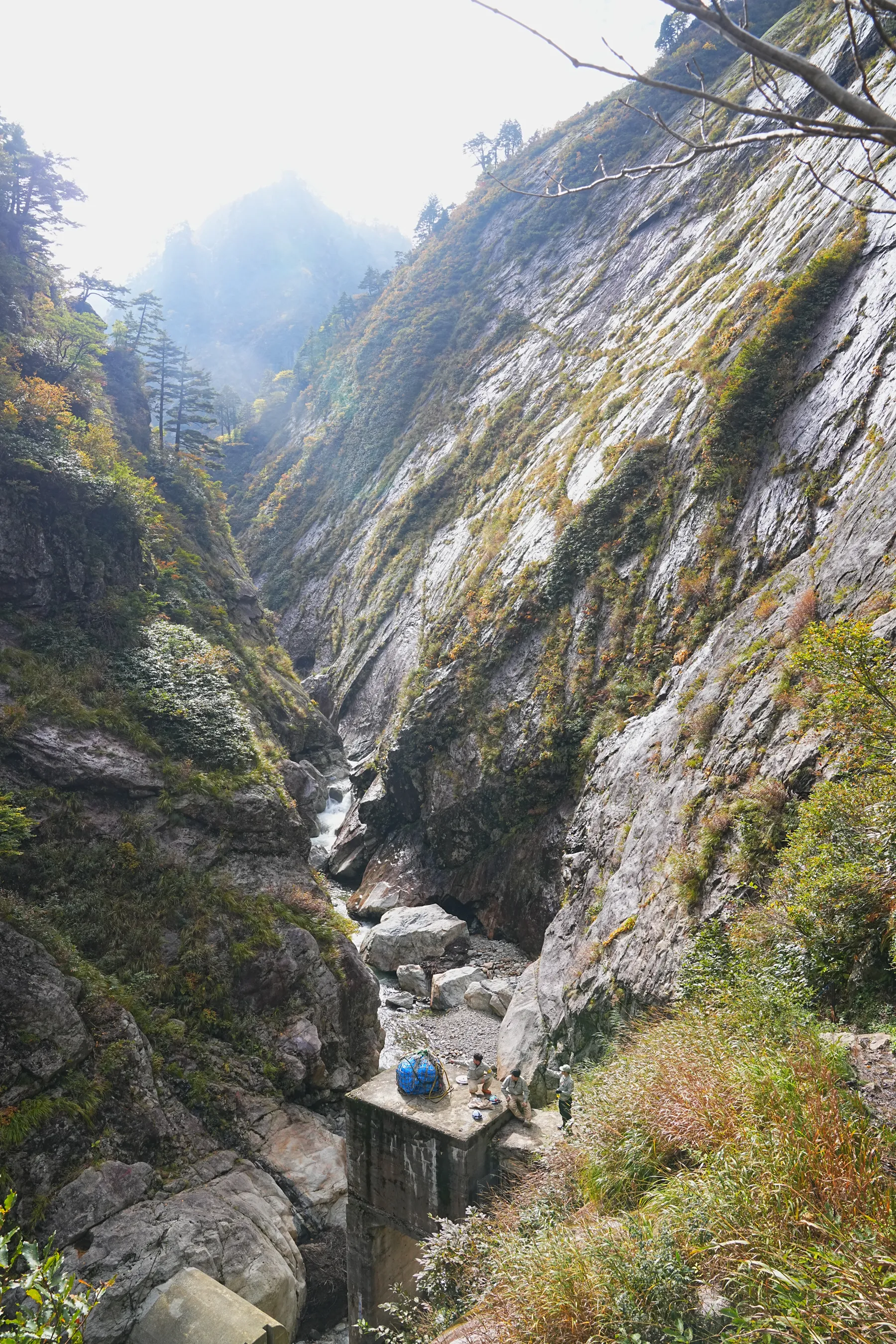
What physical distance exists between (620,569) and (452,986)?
1371 cm

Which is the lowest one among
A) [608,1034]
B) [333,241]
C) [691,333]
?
[608,1034]

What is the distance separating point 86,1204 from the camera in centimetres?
966

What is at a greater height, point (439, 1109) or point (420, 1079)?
point (420, 1079)

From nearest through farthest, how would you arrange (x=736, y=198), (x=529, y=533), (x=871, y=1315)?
1. (x=871, y=1315)
2. (x=529, y=533)
3. (x=736, y=198)

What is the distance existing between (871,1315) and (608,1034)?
24.0 feet

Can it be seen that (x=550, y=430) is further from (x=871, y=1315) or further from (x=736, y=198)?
(x=871, y=1315)

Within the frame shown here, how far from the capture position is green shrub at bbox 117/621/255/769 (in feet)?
58.3

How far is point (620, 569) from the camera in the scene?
65.8ft

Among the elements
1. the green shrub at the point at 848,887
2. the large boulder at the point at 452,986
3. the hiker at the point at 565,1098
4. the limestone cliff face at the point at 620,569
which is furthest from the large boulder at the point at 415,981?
the green shrub at the point at 848,887

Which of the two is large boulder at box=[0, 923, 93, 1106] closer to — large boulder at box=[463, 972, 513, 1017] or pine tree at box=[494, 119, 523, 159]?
large boulder at box=[463, 972, 513, 1017]

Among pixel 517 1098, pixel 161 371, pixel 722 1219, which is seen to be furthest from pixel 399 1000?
pixel 161 371

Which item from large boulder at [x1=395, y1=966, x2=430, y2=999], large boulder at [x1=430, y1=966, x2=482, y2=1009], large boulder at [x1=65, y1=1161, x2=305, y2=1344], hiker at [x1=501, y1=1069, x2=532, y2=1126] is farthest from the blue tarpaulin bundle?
large boulder at [x1=395, y1=966, x2=430, y2=999]

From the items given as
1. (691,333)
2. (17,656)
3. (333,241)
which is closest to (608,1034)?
(17,656)

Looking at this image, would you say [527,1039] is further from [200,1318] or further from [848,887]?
[848,887]
